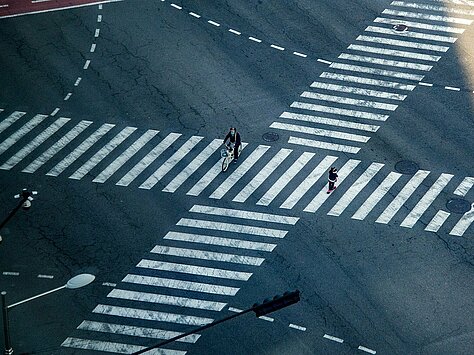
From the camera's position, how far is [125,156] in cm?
4147

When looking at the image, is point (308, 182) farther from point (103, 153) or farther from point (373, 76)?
point (103, 153)

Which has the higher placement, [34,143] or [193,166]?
[193,166]

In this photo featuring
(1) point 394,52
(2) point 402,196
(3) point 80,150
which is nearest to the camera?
(2) point 402,196

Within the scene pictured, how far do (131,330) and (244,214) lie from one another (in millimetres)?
7495

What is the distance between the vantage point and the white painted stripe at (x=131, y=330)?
33406mm

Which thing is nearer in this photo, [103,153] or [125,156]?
[125,156]

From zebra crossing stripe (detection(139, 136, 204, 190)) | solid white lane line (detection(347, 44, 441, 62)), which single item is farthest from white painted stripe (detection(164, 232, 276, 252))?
solid white lane line (detection(347, 44, 441, 62))

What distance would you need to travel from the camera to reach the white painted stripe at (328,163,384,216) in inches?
1522

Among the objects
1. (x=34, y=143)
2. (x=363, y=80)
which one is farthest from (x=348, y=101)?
(x=34, y=143)

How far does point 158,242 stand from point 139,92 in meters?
10.4

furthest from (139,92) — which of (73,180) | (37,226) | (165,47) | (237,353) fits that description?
(237,353)

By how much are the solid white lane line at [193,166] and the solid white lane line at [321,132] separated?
2993 millimetres

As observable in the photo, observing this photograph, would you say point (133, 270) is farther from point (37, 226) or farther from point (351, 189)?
point (351, 189)

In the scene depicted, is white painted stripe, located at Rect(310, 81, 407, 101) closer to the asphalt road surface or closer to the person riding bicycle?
the asphalt road surface
